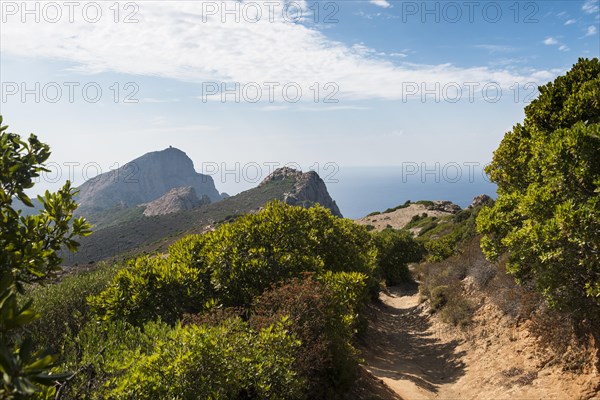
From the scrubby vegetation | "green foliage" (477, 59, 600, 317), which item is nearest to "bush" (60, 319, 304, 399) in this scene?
the scrubby vegetation

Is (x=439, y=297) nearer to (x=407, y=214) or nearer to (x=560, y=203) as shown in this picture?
(x=560, y=203)

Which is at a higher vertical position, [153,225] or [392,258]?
[392,258]

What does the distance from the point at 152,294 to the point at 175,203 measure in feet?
573

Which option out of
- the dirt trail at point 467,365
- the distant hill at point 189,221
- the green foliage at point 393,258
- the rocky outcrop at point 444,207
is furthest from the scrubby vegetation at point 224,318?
the rocky outcrop at point 444,207

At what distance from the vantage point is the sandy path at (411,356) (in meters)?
15.6

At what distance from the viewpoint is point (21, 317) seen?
2.74 m

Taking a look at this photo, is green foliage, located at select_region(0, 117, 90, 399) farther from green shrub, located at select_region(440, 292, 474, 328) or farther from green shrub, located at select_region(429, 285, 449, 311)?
green shrub, located at select_region(429, 285, 449, 311)

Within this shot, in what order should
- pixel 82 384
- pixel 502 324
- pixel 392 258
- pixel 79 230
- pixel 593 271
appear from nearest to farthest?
pixel 79 230 → pixel 82 384 → pixel 593 271 → pixel 502 324 → pixel 392 258

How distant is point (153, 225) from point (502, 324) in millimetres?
121312

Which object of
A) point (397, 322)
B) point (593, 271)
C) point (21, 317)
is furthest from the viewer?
point (397, 322)

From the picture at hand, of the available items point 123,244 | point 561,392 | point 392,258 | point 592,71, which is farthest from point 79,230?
point 123,244

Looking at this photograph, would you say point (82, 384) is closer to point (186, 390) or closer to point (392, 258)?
point (186, 390)

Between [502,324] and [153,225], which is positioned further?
[153,225]

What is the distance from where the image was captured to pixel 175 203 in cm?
17938
